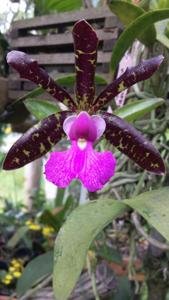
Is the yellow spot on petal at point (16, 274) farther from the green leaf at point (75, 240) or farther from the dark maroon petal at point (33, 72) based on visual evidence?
the dark maroon petal at point (33, 72)

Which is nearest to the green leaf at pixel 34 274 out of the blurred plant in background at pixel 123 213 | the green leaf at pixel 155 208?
the blurred plant in background at pixel 123 213

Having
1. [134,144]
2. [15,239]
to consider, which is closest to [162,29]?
[134,144]

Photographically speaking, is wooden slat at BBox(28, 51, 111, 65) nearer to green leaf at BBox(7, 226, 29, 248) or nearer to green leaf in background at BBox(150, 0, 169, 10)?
green leaf in background at BBox(150, 0, 169, 10)

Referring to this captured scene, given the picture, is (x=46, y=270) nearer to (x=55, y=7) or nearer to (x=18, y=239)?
(x=18, y=239)

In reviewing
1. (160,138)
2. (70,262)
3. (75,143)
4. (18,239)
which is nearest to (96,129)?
(75,143)

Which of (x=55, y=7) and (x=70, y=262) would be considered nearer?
(x=70, y=262)
